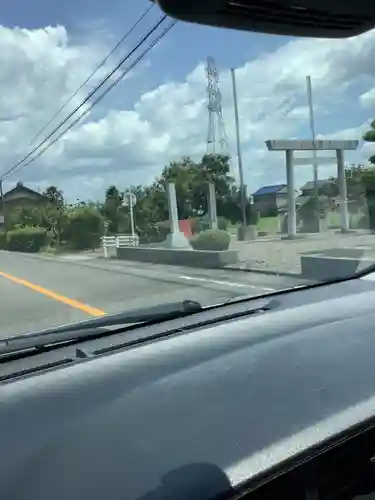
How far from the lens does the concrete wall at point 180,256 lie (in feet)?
11.2

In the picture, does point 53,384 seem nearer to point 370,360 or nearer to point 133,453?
point 133,453

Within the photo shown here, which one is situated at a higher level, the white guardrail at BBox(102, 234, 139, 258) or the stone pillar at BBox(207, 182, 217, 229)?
the stone pillar at BBox(207, 182, 217, 229)

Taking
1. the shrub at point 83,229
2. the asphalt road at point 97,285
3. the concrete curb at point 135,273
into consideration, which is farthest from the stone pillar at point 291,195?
the shrub at point 83,229

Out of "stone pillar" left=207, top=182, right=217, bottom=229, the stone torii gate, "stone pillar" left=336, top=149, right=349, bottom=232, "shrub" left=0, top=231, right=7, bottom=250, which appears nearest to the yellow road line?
"shrub" left=0, top=231, right=7, bottom=250

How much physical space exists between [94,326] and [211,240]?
1.06 meters

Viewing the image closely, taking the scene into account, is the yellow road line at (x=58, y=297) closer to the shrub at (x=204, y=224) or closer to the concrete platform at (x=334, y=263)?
the shrub at (x=204, y=224)

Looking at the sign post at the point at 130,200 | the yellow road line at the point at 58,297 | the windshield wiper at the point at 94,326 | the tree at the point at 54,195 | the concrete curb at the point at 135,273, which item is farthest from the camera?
the concrete curb at the point at 135,273

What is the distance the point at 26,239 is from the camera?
135 inches

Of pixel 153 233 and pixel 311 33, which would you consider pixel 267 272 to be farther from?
pixel 311 33

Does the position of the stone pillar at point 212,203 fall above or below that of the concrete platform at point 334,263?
above

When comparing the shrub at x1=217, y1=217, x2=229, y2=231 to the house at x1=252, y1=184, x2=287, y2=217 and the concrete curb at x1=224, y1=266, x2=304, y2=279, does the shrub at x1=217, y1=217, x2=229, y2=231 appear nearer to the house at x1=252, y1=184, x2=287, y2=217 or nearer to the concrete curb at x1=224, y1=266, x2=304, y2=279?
the house at x1=252, y1=184, x2=287, y2=217

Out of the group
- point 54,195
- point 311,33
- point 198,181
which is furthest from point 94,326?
point 311,33

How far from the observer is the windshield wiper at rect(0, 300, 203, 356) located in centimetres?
234

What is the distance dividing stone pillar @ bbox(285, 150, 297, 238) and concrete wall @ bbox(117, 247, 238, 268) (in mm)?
355
